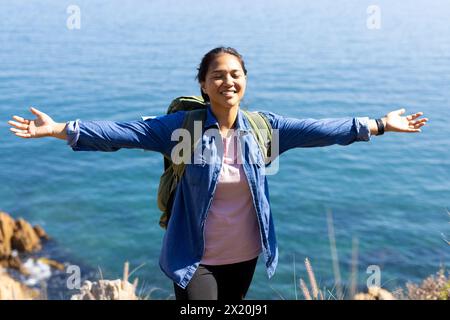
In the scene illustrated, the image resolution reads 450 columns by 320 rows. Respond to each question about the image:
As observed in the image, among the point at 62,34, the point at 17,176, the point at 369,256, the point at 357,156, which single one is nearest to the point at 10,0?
the point at 62,34

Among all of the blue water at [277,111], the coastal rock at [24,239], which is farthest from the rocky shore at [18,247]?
the blue water at [277,111]

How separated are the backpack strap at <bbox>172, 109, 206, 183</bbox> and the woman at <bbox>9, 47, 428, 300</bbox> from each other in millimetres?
36

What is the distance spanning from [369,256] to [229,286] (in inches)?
502

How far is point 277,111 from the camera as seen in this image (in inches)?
912

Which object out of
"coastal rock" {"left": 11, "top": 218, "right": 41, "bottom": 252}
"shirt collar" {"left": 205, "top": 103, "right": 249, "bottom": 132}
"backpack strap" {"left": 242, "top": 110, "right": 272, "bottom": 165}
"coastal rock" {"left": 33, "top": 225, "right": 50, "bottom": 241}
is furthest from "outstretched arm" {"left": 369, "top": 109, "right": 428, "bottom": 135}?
"coastal rock" {"left": 33, "top": 225, "right": 50, "bottom": 241}

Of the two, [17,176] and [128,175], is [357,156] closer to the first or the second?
[128,175]

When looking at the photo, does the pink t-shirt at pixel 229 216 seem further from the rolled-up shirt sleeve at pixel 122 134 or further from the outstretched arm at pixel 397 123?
the outstretched arm at pixel 397 123

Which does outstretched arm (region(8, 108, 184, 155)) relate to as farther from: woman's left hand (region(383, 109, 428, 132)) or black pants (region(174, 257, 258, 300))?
woman's left hand (region(383, 109, 428, 132))

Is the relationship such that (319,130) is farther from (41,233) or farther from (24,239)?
(41,233)

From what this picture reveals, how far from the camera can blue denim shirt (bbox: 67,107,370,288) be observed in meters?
3.71

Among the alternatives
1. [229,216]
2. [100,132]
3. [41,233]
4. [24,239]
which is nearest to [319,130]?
[229,216]

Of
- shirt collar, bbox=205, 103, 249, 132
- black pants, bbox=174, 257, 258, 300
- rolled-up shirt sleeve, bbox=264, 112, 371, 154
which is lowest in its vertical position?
black pants, bbox=174, 257, 258, 300

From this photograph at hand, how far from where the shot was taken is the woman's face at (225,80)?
3861 mm

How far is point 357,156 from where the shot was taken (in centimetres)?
2169
